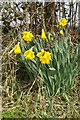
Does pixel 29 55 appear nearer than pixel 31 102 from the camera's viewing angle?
Yes

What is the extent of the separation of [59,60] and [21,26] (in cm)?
118

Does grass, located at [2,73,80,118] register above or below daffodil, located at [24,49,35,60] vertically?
below

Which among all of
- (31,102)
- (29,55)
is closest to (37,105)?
(31,102)

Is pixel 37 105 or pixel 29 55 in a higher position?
pixel 29 55

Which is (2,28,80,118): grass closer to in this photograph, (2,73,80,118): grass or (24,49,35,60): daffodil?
(2,73,80,118): grass

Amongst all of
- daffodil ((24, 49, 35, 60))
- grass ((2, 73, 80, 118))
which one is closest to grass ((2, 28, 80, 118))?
grass ((2, 73, 80, 118))

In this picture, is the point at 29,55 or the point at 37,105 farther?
the point at 37,105

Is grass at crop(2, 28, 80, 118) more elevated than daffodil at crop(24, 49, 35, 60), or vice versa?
daffodil at crop(24, 49, 35, 60)

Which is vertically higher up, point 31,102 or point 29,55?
point 29,55

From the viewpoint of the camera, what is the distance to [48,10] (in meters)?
3.18

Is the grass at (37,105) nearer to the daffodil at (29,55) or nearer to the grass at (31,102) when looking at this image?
the grass at (31,102)

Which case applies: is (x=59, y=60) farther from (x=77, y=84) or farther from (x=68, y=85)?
(x=77, y=84)

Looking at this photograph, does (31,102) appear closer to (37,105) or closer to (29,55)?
(37,105)

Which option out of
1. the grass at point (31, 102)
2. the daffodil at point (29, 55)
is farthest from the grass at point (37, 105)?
the daffodil at point (29, 55)
